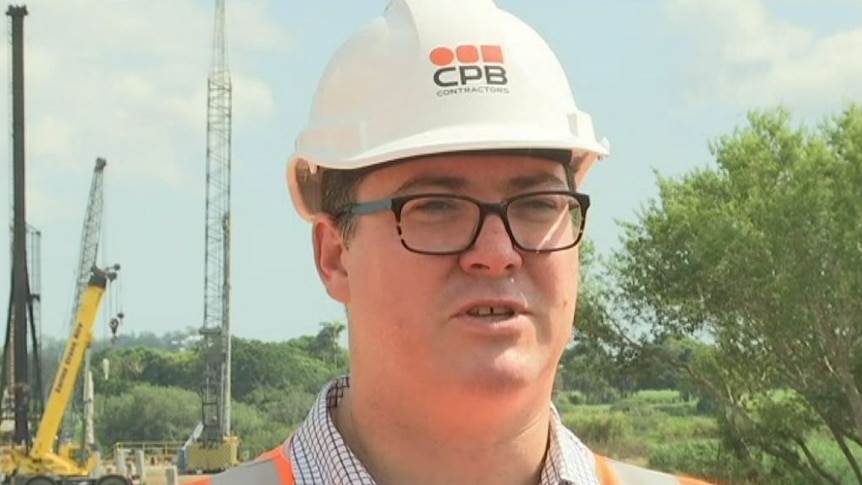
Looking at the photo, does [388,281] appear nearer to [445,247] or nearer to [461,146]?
[445,247]

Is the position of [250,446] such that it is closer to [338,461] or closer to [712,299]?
[712,299]

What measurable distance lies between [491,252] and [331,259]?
28 cm

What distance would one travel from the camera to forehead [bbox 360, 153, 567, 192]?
1929 mm

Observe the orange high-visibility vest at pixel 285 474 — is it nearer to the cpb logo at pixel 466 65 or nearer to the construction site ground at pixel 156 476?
the cpb logo at pixel 466 65

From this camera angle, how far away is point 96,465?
24.9 metres

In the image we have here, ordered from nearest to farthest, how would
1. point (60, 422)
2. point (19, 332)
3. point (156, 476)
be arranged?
point (60, 422)
point (19, 332)
point (156, 476)

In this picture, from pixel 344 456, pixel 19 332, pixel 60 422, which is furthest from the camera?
pixel 19 332

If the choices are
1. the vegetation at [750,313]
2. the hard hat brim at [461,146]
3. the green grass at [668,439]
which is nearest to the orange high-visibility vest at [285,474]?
the hard hat brim at [461,146]

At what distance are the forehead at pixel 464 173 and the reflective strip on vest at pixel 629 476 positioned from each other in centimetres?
46

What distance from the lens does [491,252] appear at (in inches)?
73.7

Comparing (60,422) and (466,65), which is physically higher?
(60,422)

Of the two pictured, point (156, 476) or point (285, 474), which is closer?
point (285, 474)

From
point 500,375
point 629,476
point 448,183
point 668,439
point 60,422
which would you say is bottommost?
point 629,476

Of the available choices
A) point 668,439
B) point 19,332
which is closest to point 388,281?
point 19,332
